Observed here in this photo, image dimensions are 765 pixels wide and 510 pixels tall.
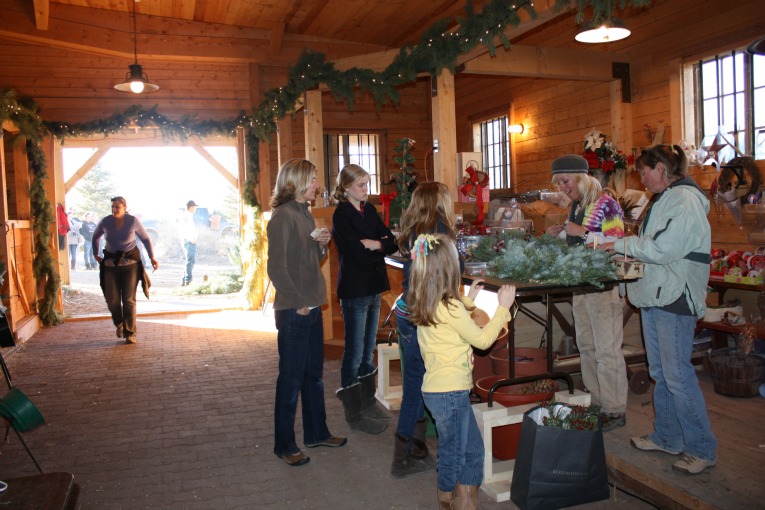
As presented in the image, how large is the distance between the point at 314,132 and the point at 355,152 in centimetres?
532

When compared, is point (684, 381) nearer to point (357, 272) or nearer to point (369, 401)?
point (357, 272)

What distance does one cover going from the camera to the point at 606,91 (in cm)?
852

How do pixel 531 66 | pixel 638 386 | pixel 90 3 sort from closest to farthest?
pixel 638 386
pixel 531 66
pixel 90 3

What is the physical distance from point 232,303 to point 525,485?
883 centimetres

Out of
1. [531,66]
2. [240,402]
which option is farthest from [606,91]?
[240,402]

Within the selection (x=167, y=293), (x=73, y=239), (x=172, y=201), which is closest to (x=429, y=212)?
(x=167, y=293)

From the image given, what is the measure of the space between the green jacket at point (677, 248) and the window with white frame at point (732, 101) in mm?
3717

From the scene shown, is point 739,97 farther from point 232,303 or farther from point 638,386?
point 232,303

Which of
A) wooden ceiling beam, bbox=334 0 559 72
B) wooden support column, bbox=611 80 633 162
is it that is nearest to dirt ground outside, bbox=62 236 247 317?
wooden ceiling beam, bbox=334 0 559 72

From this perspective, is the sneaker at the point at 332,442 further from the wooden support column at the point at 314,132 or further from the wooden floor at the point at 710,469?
the wooden support column at the point at 314,132

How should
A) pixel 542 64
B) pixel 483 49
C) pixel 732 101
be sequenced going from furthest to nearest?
pixel 542 64
pixel 732 101
pixel 483 49

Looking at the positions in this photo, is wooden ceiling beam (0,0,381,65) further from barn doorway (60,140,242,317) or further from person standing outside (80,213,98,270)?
person standing outside (80,213,98,270)

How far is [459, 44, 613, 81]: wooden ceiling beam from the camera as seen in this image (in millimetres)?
6805

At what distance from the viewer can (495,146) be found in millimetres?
11703
